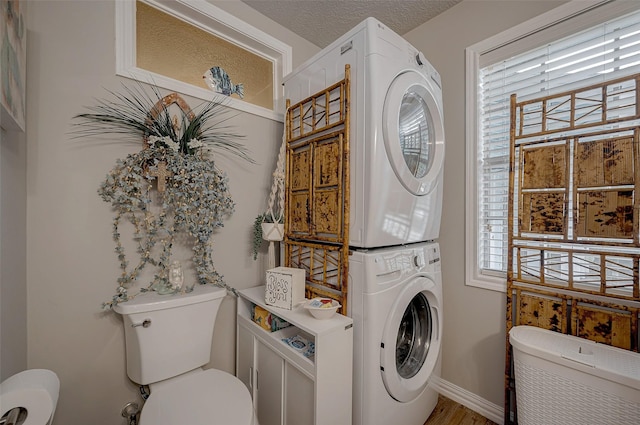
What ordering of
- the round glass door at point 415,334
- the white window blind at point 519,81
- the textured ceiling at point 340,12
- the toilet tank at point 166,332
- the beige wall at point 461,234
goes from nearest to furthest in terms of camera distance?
the toilet tank at point 166,332, the white window blind at point 519,81, the round glass door at point 415,334, the beige wall at point 461,234, the textured ceiling at point 340,12

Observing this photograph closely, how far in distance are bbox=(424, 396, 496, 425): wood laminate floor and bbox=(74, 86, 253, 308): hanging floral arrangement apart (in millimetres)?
1664

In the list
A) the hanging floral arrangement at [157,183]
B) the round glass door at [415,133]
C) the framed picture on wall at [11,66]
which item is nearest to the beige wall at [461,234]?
the round glass door at [415,133]

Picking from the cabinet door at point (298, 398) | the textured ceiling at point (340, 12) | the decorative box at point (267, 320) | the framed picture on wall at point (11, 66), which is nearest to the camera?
the framed picture on wall at point (11, 66)

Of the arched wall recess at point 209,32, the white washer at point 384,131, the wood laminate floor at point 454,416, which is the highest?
the arched wall recess at point 209,32

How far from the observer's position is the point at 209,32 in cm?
→ 173

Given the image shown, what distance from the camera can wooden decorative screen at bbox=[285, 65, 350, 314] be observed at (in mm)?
1267

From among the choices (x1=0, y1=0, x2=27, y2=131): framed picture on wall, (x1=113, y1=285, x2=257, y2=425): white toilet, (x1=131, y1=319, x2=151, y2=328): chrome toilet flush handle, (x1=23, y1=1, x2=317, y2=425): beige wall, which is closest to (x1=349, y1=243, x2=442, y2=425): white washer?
(x1=113, y1=285, x2=257, y2=425): white toilet

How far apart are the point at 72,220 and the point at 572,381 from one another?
2.30m

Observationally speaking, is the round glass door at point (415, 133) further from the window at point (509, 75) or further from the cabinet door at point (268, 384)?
the cabinet door at point (268, 384)

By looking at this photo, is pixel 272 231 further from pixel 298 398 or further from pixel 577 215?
pixel 577 215

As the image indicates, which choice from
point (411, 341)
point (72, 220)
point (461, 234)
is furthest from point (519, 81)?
point (72, 220)

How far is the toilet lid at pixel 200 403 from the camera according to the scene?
994mm

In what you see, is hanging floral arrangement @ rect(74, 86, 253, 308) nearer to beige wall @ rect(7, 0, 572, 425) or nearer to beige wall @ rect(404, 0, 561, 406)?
beige wall @ rect(7, 0, 572, 425)

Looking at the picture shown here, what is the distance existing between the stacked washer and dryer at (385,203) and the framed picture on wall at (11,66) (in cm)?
114
